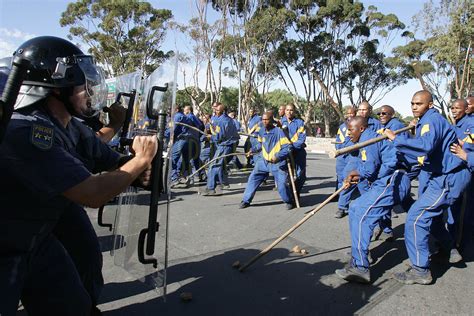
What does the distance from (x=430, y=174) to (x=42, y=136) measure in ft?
12.1

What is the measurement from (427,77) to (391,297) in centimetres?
2577

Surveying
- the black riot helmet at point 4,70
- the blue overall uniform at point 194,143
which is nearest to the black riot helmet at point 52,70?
the black riot helmet at point 4,70

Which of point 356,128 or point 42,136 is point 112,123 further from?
point 356,128

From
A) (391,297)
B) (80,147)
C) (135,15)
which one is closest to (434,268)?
(391,297)

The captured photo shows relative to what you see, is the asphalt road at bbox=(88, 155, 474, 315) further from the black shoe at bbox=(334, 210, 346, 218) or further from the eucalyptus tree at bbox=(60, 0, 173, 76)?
the eucalyptus tree at bbox=(60, 0, 173, 76)

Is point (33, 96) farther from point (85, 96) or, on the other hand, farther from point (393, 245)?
point (393, 245)

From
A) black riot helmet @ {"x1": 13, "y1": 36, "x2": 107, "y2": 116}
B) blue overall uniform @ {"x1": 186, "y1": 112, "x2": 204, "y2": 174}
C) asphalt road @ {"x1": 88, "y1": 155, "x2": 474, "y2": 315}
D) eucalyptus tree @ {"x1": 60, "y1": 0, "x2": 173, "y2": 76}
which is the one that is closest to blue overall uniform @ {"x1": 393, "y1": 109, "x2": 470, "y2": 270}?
asphalt road @ {"x1": 88, "y1": 155, "x2": 474, "y2": 315}

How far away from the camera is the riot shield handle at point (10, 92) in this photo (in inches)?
45.2

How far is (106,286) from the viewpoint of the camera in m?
3.44

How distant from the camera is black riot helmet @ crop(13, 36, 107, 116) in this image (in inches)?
68.5

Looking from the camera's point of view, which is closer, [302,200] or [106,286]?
[106,286]

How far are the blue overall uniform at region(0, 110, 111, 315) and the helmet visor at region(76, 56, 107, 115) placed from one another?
259mm

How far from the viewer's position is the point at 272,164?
22.6ft

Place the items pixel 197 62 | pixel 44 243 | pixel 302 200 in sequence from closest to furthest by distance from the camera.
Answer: pixel 44 243 → pixel 302 200 → pixel 197 62
